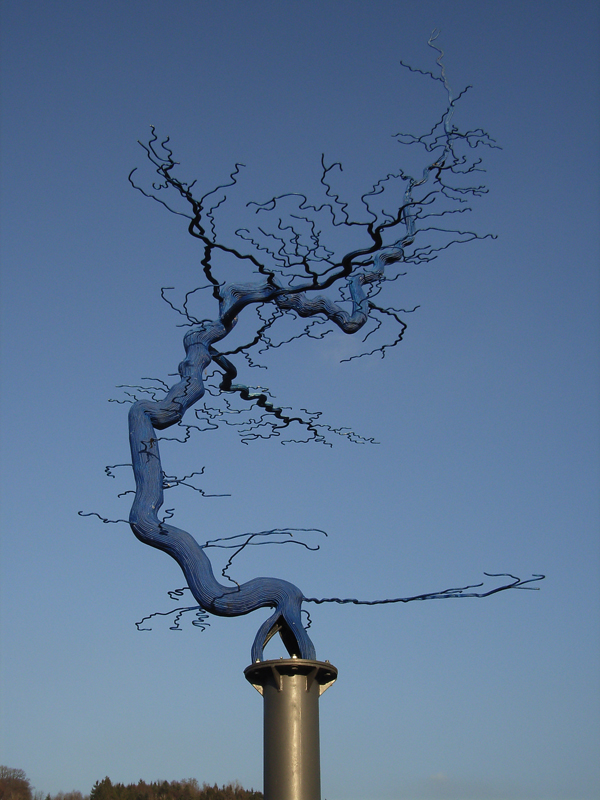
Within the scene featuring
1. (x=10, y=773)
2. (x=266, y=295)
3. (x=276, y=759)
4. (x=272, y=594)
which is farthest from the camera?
(x=10, y=773)

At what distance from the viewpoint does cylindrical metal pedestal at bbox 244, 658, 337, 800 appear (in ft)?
13.6

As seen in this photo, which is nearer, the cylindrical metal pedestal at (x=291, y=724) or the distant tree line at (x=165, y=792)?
the cylindrical metal pedestal at (x=291, y=724)

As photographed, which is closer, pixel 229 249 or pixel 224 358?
pixel 229 249

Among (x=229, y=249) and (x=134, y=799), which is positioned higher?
(x=229, y=249)

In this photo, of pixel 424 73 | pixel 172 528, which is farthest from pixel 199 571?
pixel 424 73

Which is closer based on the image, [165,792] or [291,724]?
[291,724]

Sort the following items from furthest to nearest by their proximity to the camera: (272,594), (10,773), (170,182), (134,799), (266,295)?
(10,773), (134,799), (266,295), (170,182), (272,594)

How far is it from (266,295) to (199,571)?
1757mm

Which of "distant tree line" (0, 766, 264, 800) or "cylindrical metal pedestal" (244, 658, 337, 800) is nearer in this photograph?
"cylindrical metal pedestal" (244, 658, 337, 800)

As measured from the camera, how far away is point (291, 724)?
4.24 meters

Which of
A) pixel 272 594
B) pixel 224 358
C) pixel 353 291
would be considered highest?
pixel 353 291

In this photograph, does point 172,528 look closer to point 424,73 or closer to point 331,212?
point 331,212

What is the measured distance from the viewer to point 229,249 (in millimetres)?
4902

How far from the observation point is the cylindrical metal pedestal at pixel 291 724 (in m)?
4.15
